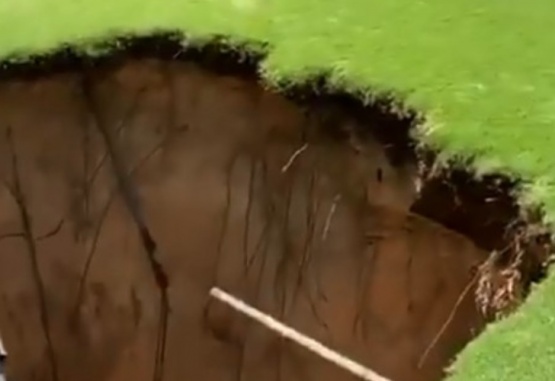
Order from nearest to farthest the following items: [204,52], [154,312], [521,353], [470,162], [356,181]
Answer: [521,353] → [470,162] → [356,181] → [204,52] → [154,312]

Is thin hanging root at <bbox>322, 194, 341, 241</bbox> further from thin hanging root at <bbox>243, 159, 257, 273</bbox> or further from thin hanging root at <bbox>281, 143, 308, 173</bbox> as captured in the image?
thin hanging root at <bbox>243, 159, 257, 273</bbox>

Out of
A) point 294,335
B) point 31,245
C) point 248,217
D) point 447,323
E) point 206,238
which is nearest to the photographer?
point 447,323

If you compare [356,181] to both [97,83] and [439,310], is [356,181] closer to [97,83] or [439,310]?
[439,310]

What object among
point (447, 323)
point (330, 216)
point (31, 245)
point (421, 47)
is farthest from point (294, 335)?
point (31, 245)

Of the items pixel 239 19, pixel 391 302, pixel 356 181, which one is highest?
pixel 239 19

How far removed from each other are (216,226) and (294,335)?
549 millimetres

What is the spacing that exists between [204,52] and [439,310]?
1.18 m

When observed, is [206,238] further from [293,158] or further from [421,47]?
[421,47]

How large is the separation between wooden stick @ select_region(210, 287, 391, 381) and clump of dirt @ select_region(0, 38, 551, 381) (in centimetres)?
5

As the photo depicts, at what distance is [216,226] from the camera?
5105mm

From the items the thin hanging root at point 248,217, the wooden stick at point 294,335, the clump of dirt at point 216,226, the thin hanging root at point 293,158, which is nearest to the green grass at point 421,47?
the clump of dirt at point 216,226

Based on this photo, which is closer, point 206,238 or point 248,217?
point 248,217

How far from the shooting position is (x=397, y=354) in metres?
4.74

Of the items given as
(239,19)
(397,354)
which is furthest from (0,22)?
(397,354)
